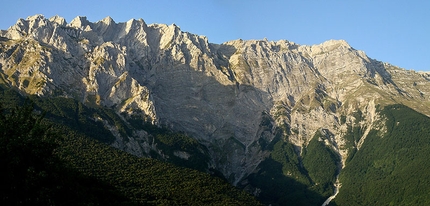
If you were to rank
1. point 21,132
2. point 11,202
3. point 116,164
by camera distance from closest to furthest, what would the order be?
point 11,202 → point 21,132 → point 116,164

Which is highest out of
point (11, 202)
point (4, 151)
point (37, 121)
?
point (37, 121)

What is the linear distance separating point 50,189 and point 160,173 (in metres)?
106

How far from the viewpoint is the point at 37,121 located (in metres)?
80.7

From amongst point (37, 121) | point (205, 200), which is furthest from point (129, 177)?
point (37, 121)

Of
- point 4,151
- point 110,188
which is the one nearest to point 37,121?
point 4,151

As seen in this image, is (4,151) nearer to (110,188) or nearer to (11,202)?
(11,202)

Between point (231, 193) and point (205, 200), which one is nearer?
point (205, 200)

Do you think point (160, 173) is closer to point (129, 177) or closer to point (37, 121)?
point (129, 177)

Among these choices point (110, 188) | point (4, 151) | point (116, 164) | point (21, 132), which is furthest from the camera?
point (116, 164)

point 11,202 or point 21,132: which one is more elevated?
point 21,132

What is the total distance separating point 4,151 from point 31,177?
6085 mm

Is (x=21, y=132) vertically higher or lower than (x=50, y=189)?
higher

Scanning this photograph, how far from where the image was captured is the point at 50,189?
7050cm

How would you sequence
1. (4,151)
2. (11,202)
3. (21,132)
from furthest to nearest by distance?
(21,132) → (4,151) → (11,202)
